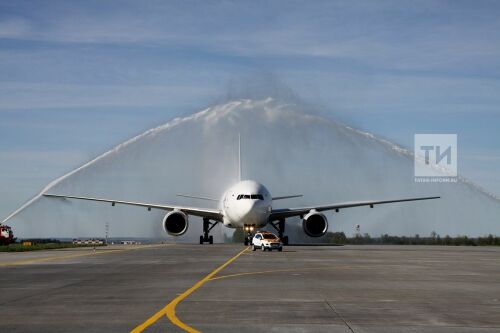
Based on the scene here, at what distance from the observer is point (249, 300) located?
20.0 m

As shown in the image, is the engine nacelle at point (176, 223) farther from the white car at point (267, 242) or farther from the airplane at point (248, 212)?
the white car at point (267, 242)

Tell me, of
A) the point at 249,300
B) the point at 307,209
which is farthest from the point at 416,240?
the point at 249,300

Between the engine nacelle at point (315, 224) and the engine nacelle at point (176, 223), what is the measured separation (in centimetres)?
1041

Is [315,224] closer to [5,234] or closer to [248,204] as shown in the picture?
[248,204]

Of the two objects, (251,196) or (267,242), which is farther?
(251,196)

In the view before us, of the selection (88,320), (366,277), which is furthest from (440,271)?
(88,320)

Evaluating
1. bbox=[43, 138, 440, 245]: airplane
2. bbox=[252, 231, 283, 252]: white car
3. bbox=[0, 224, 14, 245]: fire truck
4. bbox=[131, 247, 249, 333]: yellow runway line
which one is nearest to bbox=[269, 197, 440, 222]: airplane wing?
bbox=[43, 138, 440, 245]: airplane

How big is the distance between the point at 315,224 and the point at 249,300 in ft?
169

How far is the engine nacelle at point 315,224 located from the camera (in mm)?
70625

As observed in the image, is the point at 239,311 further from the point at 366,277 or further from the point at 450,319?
the point at 366,277

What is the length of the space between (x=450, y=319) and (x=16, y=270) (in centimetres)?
2194

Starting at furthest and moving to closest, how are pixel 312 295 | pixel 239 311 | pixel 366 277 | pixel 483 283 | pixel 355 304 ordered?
pixel 366 277
pixel 483 283
pixel 312 295
pixel 355 304
pixel 239 311

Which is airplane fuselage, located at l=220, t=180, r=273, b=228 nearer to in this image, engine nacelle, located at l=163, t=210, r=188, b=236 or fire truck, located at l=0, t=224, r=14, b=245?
engine nacelle, located at l=163, t=210, r=188, b=236

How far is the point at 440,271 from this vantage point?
33469 millimetres
